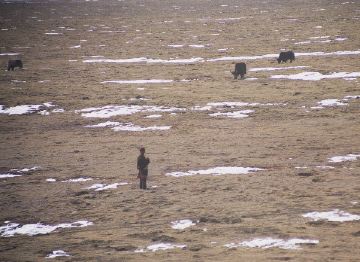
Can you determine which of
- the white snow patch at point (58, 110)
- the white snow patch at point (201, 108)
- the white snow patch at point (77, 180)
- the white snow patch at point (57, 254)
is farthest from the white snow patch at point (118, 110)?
the white snow patch at point (57, 254)

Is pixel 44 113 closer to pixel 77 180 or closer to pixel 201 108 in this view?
pixel 201 108

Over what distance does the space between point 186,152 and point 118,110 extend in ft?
24.8

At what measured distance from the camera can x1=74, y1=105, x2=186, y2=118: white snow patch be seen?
26156 mm

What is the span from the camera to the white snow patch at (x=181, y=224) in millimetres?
13630

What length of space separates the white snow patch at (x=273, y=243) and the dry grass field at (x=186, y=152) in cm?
17

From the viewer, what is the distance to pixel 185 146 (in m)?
20.7

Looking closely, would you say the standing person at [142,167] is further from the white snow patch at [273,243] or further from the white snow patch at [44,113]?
the white snow patch at [44,113]

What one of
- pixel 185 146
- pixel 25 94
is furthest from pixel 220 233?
pixel 25 94

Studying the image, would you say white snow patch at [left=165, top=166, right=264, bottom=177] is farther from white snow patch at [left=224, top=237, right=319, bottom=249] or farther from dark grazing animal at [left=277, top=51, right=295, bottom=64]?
dark grazing animal at [left=277, top=51, right=295, bottom=64]

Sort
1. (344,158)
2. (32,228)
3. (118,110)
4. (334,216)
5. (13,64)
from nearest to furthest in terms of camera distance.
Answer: (334,216) → (32,228) → (344,158) → (118,110) → (13,64)

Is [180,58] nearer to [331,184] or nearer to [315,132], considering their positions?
[315,132]

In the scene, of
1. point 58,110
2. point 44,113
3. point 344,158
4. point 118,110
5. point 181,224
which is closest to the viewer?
point 181,224

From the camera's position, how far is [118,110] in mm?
26719

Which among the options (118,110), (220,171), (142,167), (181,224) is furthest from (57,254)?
(118,110)
